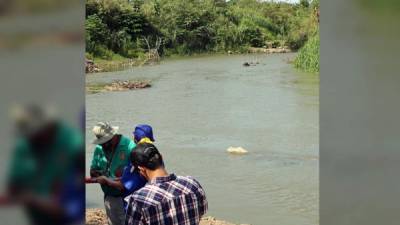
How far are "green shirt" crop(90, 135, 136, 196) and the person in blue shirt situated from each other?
5cm

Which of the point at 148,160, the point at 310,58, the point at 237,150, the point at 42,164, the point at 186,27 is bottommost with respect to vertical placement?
the point at 237,150

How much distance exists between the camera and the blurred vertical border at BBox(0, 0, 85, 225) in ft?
2.14

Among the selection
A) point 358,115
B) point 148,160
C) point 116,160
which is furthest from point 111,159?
point 358,115

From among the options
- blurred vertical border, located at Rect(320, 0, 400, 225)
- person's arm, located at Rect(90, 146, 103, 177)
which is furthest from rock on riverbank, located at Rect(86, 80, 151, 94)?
blurred vertical border, located at Rect(320, 0, 400, 225)

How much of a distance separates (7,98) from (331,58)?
0.58 metres

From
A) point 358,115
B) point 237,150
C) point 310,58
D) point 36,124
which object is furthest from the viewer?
point 310,58

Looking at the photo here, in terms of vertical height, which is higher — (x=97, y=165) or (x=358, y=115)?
(x=358, y=115)

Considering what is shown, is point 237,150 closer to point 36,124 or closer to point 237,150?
point 237,150

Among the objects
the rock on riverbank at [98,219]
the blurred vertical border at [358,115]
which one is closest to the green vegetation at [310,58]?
the rock on riverbank at [98,219]

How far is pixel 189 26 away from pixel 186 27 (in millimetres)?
248

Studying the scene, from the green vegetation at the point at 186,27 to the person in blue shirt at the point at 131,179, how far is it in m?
20.5

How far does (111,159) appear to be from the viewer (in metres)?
2.49

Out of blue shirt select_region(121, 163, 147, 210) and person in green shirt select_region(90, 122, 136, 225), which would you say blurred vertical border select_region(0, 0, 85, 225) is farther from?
person in green shirt select_region(90, 122, 136, 225)

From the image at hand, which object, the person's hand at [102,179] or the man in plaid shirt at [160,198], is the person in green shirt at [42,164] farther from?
the person's hand at [102,179]
